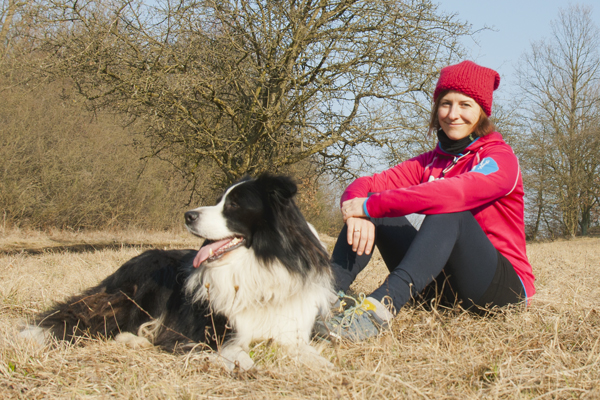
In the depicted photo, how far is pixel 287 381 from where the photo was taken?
1800mm

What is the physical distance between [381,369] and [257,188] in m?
1.18

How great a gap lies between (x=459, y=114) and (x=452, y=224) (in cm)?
75

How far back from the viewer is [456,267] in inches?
97.3

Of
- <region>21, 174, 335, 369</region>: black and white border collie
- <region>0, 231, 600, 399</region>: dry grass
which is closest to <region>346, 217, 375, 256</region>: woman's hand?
<region>21, 174, 335, 369</region>: black and white border collie

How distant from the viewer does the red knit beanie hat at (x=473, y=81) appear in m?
2.62

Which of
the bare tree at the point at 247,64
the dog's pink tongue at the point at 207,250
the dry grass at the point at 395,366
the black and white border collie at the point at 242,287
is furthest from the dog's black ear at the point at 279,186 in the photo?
the bare tree at the point at 247,64

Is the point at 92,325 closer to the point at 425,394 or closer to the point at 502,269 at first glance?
the point at 425,394

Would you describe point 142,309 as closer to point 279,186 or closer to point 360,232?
point 279,186

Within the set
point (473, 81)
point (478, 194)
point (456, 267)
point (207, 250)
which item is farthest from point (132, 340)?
point (473, 81)

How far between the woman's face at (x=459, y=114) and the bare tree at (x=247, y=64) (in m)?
4.48

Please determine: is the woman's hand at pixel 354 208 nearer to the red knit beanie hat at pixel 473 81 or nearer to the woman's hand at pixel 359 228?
the woman's hand at pixel 359 228

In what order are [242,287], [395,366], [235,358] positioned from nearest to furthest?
[395,366] → [235,358] → [242,287]

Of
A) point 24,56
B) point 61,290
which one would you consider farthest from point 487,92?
point 24,56

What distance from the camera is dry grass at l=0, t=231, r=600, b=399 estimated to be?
5.54 ft
